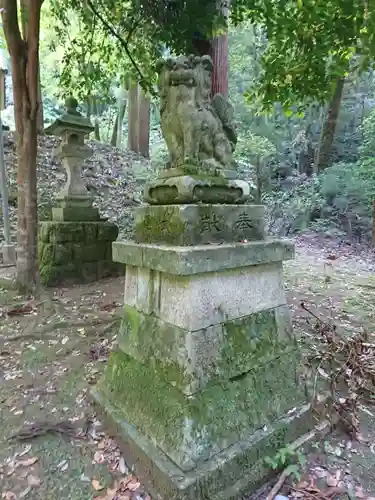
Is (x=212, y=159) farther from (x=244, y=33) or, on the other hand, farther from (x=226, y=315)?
(x=244, y=33)

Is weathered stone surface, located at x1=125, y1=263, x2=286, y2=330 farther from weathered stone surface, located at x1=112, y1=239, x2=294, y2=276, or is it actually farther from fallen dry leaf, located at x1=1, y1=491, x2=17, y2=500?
fallen dry leaf, located at x1=1, y1=491, x2=17, y2=500

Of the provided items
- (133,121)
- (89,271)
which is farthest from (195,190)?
(133,121)

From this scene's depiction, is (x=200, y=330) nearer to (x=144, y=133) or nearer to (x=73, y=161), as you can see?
(x=73, y=161)

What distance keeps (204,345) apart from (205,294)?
0.83 feet

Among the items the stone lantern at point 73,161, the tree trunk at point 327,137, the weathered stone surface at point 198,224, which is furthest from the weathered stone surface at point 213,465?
the tree trunk at point 327,137

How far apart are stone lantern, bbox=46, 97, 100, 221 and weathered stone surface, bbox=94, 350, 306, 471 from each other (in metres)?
3.45

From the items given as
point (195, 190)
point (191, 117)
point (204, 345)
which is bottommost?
point (204, 345)

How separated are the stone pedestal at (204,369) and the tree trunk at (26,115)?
2627 mm

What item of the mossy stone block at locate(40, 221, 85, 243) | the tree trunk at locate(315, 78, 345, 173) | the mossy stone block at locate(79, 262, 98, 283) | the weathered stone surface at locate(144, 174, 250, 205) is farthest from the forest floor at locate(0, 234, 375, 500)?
the tree trunk at locate(315, 78, 345, 173)

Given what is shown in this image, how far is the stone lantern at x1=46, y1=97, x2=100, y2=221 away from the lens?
4938 millimetres

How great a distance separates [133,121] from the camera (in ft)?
40.7

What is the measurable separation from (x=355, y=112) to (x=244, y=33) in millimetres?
4856

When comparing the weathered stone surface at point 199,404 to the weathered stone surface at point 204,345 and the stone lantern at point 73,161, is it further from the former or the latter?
the stone lantern at point 73,161

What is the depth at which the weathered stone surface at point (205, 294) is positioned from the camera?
164 centimetres
